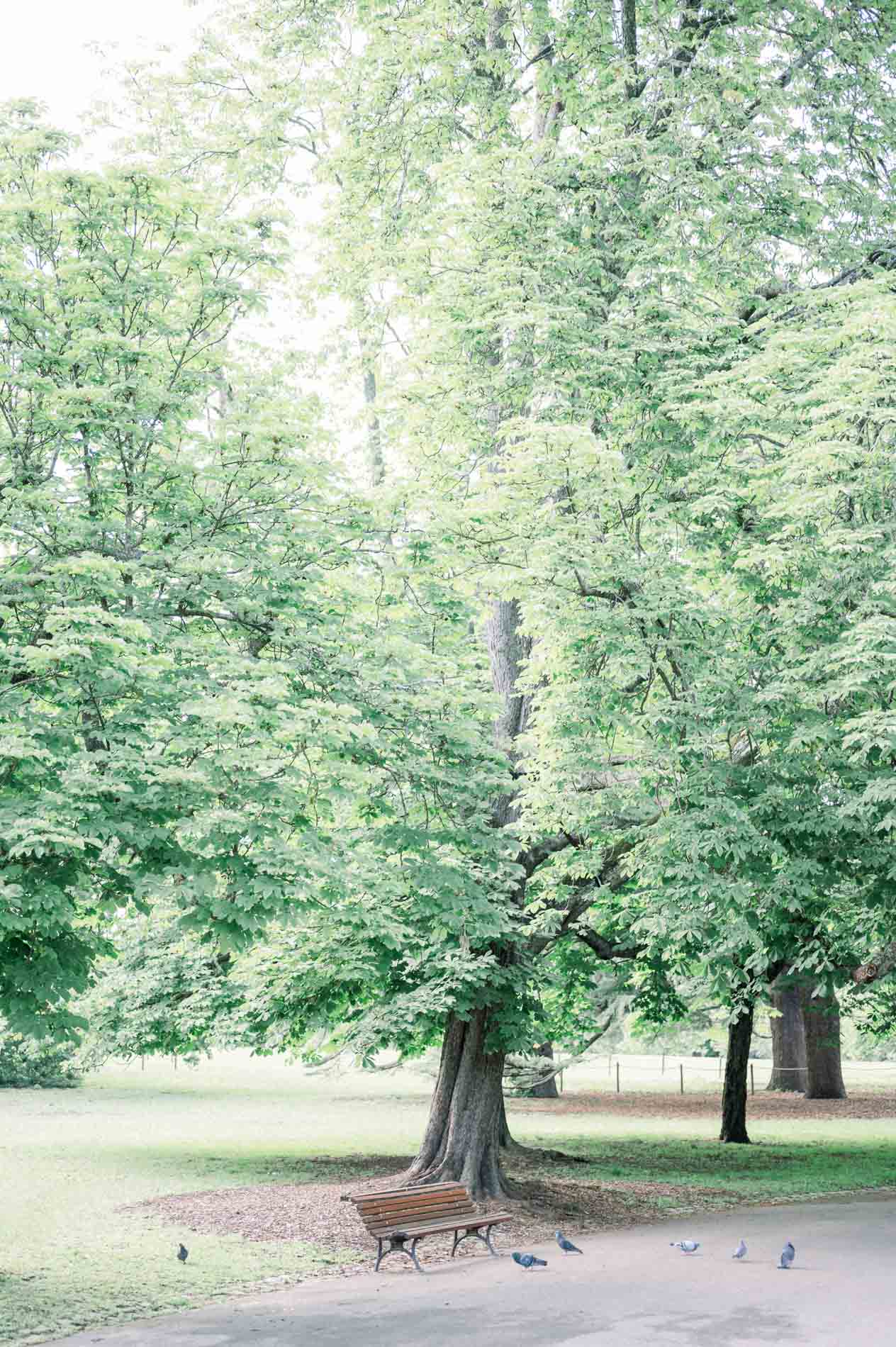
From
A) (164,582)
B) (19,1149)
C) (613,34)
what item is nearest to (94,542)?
(164,582)

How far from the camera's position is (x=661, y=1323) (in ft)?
28.7

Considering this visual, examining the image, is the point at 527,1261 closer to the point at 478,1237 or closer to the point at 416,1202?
the point at 416,1202

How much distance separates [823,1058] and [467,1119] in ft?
64.6

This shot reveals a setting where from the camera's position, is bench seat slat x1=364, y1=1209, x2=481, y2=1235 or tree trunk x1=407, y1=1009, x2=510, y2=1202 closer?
bench seat slat x1=364, y1=1209, x2=481, y2=1235

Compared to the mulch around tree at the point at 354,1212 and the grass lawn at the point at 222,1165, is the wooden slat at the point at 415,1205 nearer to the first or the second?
the mulch around tree at the point at 354,1212

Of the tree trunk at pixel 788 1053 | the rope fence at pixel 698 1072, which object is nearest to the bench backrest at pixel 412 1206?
the tree trunk at pixel 788 1053

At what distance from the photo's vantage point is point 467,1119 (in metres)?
14.9

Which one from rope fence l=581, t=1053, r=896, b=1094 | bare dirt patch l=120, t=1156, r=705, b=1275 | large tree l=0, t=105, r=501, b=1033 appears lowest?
rope fence l=581, t=1053, r=896, b=1094

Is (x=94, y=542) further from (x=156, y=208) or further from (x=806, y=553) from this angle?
(x=806, y=553)

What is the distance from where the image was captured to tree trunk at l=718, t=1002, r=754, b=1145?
23375mm

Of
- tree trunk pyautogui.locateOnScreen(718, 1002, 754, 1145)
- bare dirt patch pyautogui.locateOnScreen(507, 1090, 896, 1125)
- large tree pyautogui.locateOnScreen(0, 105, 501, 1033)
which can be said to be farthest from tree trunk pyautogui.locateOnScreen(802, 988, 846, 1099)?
large tree pyautogui.locateOnScreen(0, 105, 501, 1033)

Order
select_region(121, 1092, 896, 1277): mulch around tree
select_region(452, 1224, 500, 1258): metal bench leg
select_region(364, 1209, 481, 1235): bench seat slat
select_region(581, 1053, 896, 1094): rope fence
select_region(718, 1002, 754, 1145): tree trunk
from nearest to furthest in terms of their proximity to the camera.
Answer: select_region(364, 1209, 481, 1235): bench seat slat, select_region(452, 1224, 500, 1258): metal bench leg, select_region(121, 1092, 896, 1277): mulch around tree, select_region(718, 1002, 754, 1145): tree trunk, select_region(581, 1053, 896, 1094): rope fence

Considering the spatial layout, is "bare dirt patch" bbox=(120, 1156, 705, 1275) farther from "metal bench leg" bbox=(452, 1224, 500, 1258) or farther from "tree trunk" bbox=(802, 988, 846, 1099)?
"tree trunk" bbox=(802, 988, 846, 1099)

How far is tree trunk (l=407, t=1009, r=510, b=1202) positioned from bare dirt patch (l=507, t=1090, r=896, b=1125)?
14765 mm
